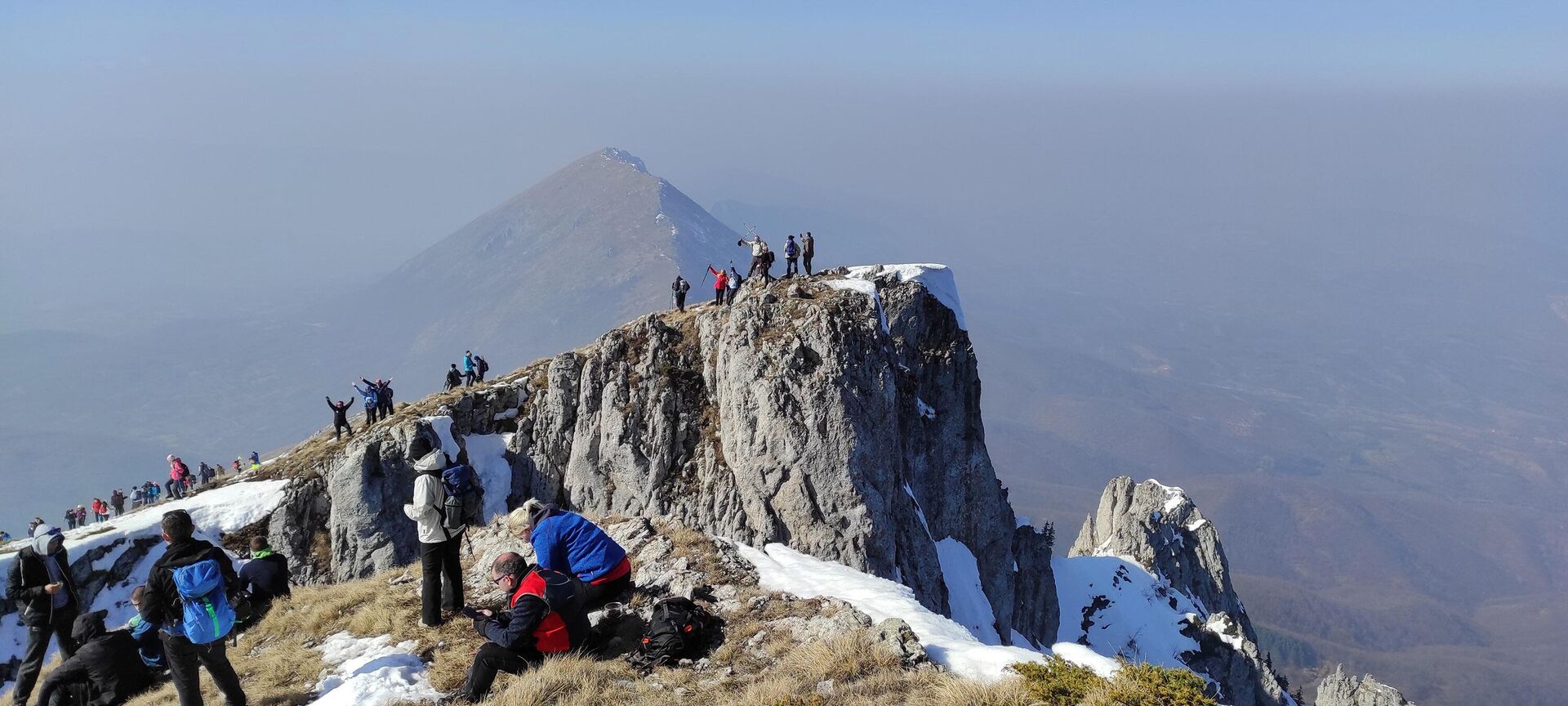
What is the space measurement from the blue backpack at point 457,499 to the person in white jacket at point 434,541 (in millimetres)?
77

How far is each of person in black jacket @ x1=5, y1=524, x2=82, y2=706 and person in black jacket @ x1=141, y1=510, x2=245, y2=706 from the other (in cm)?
463

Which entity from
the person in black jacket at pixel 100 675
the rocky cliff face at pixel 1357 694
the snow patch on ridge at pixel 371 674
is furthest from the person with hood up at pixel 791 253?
the rocky cliff face at pixel 1357 694

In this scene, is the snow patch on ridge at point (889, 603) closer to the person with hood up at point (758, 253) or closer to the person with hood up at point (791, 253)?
the person with hood up at point (758, 253)

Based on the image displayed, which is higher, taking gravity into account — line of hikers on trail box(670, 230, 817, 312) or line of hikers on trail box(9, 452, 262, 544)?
line of hikers on trail box(670, 230, 817, 312)

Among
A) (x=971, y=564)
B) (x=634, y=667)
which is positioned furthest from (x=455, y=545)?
(x=971, y=564)

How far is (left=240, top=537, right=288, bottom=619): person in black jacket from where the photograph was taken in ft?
58.2

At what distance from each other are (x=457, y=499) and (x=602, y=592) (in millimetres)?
2910

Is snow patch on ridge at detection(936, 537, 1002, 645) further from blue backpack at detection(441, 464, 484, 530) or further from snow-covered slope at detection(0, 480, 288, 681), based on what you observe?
snow-covered slope at detection(0, 480, 288, 681)

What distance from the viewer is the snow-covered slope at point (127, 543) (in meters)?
36.6

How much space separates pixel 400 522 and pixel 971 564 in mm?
29288

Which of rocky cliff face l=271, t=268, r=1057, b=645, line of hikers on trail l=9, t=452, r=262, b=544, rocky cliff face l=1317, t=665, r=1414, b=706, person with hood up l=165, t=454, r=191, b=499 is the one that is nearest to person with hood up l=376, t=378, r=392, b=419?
rocky cliff face l=271, t=268, r=1057, b=645

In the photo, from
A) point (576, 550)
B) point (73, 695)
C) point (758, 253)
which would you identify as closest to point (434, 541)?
point (576, 550)

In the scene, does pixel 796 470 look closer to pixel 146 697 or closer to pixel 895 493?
pixel 895 493

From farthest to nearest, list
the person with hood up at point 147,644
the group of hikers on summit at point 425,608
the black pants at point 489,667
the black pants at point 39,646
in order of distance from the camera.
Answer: the black pants at point 39,646, the person with hood up at point 147,644, the black pants at point 489,667, the group of hikers on summit at point 425,608
